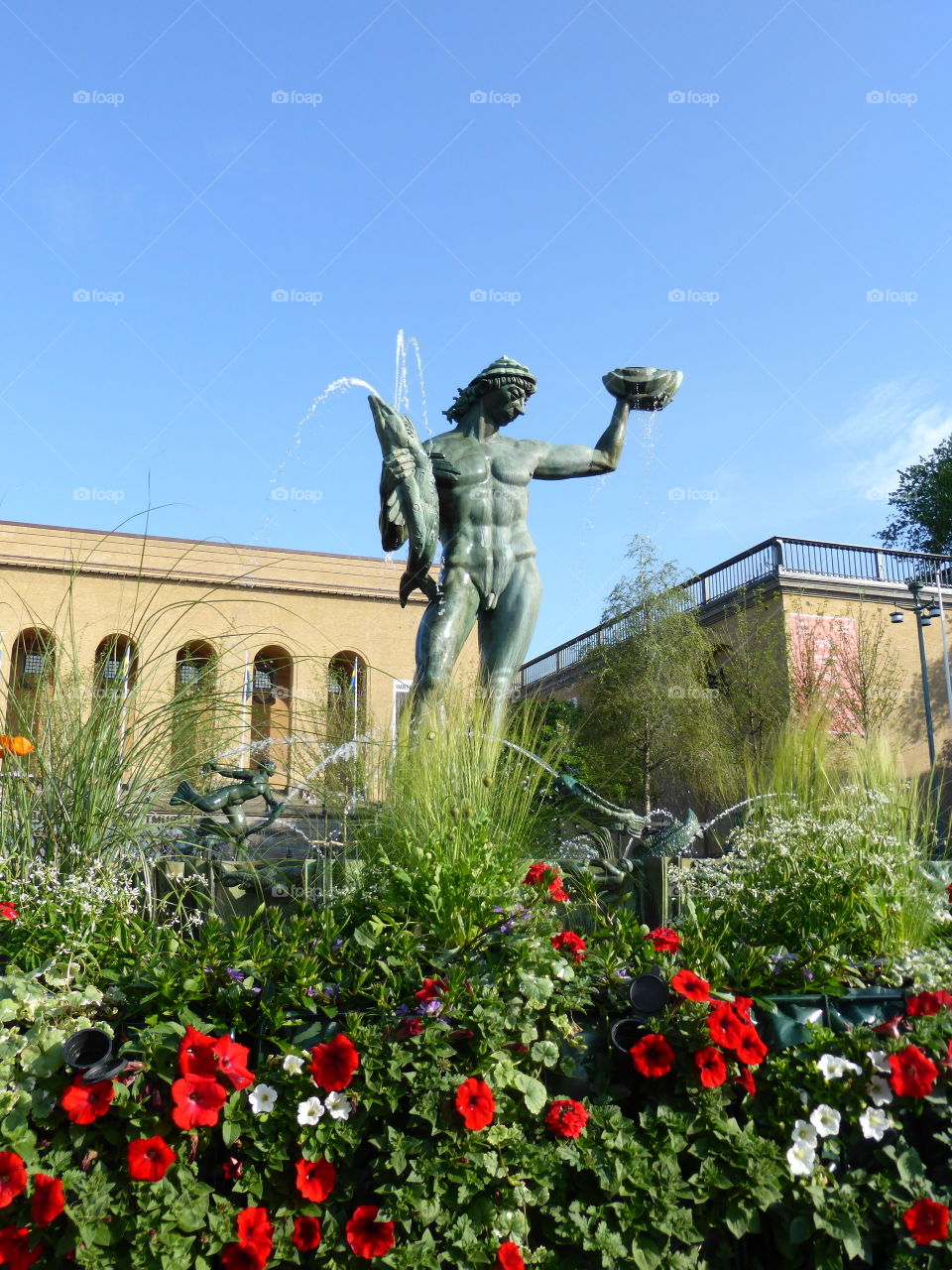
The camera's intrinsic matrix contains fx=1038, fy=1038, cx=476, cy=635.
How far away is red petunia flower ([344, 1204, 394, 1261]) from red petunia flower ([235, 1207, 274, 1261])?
14 centimetres

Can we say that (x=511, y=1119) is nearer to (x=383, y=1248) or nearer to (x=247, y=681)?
(x=383, y=1248)

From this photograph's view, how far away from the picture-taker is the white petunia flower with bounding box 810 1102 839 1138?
6.47ft

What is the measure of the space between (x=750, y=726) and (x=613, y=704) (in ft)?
12.0

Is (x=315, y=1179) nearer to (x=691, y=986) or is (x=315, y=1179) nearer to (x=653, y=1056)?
(x=653, y=1056)

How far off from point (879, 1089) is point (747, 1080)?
0.26 meters

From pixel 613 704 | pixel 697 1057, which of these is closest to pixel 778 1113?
pixel 697 1057

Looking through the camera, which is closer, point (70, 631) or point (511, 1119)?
point (511, 1119)

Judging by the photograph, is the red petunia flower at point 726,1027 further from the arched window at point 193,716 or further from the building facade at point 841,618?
the building facade at point 841,618

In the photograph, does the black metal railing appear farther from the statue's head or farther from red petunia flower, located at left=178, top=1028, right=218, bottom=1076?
red petunia flower, located at left=178, top=1028, right=218, bottom=1076

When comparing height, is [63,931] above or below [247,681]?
below

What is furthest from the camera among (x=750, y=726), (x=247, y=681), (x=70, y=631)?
(x=750, y=726)

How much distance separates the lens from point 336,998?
84.0 inches

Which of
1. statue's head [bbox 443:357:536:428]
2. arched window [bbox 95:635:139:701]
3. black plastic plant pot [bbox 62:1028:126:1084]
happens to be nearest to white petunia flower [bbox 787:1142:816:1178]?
black plastic plant pot [bbox 62:1028:126:1084]

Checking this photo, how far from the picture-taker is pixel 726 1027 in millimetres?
2010
